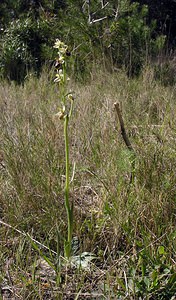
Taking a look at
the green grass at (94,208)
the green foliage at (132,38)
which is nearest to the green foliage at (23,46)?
the green foliage at (132,38)

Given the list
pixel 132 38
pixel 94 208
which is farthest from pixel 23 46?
pixel 94 208

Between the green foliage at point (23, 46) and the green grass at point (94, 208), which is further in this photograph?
the green foliage at point (23, 46)

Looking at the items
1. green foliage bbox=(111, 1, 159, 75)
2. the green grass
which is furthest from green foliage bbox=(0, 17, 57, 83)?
the green grass

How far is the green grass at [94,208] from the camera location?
1.78m

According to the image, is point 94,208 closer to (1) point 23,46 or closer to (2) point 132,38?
(2) point 132,38

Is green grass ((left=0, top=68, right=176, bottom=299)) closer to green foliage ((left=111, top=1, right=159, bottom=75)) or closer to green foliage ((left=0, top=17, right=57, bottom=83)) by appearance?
green foliage ((left=111, top=1, right=159, bottom=75))

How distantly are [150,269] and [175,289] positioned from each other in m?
0.14

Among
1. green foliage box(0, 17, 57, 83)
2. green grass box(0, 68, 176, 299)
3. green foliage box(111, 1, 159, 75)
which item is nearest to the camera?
green grass box(0, 68, 176, 299)

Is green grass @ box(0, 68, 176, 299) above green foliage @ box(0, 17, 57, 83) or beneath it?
beneath

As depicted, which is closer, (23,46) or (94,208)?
(94,208)

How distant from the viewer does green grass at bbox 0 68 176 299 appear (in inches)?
70.2

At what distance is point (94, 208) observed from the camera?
2.33 m

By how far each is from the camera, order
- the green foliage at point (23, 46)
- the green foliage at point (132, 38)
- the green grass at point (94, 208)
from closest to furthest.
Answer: the green grass at point (94, 208) → the green foliage at point (132, 38) → the green foliage at point (23, 46)

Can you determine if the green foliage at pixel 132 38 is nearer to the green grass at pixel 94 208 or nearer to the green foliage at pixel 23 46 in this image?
the green foliage at pixel 23 46
